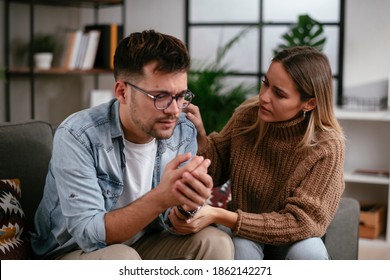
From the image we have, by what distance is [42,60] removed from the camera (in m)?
3.61

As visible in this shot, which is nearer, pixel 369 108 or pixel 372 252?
pixel 372 252

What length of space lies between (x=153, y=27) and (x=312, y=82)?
7.75 ft

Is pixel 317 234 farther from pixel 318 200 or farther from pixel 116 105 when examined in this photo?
pixel 116 105

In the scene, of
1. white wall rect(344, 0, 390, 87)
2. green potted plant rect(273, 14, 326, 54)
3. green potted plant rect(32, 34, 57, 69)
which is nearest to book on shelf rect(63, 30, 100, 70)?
green potted plant rect(32, 34, 57, 69)

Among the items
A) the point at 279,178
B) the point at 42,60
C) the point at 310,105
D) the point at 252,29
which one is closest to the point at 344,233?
the point at 279,178

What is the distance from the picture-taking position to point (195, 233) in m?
1.59

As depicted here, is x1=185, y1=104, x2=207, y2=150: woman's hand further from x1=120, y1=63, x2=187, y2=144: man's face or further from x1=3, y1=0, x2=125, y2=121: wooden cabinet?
x1=3, y1=0, x2=125, y2=121: wooden cabinet

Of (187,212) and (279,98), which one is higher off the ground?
(279,98)

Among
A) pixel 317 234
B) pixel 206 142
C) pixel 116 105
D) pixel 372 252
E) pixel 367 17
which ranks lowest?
pixel 372 252

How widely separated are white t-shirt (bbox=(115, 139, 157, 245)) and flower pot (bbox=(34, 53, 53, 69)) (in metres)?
2.16

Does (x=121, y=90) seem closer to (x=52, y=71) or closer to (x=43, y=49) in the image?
(x=52, y=71)

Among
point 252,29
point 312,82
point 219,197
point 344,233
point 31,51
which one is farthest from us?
point 252,29

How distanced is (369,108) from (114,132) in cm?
214

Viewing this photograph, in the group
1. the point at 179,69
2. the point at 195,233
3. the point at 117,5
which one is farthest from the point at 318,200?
the point at 117,5
